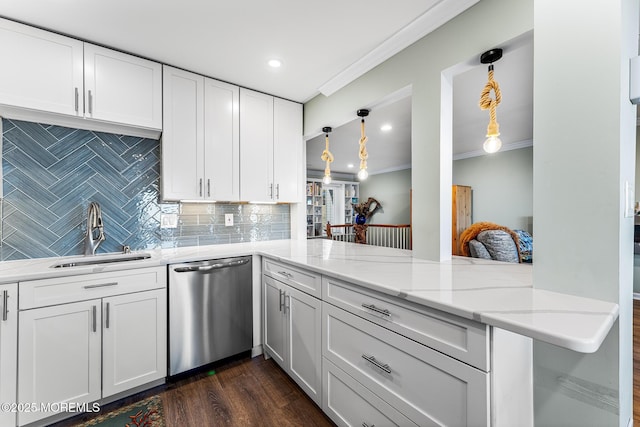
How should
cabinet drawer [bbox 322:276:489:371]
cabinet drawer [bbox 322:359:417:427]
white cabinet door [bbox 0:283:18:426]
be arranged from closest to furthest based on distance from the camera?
cabinet drawer [bbox 322:276:489:371]
cabinet drawer [bbox 322:359:417:427]
white cabinet door [bbox 0:283:18:426]

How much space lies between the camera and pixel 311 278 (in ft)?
5.47

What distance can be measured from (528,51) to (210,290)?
300cm

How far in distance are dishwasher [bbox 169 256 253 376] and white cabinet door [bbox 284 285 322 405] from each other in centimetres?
50

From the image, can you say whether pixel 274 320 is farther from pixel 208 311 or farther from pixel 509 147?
pixel 509 147

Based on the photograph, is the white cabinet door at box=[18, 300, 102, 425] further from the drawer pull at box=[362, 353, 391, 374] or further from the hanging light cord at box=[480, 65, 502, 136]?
Result: the hanging light cord at box=[480, 65, 502, 136]

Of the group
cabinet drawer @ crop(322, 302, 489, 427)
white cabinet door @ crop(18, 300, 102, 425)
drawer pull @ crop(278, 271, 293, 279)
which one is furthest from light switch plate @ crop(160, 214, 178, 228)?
cabinet drawer @ crop(322, 302, 489, 427)

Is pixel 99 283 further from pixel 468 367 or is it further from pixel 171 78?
pixel 468 367

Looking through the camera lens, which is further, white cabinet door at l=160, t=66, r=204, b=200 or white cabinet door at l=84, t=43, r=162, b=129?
white cabinet door at l=160, t=66, r=204, b=200

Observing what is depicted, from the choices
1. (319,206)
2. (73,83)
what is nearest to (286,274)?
(73,83)

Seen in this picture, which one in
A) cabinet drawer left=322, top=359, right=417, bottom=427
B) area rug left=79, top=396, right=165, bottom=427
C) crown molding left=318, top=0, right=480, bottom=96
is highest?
crown molding left=318, top=0, right=480, bottom=96

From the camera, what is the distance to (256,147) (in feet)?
8.80

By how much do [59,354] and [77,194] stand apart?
1150 mm

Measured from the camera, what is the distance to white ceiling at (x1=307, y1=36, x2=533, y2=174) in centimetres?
225

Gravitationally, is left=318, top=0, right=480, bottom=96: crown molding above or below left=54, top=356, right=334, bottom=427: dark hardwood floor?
above
